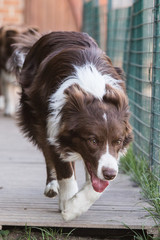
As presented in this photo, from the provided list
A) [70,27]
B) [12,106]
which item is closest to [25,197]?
[12,106]

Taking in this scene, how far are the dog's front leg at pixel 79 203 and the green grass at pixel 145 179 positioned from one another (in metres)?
0.41

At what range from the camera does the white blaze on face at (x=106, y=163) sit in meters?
3.28

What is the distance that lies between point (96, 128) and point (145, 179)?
42.0 inches

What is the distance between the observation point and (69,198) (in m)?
3.76

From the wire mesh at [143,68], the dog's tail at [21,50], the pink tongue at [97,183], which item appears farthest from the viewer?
the dog's tail at [21,50]

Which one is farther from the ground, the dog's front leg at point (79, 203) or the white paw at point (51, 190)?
the dog's front leg at point (79, 203)

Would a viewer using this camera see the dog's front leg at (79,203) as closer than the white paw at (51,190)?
Yes

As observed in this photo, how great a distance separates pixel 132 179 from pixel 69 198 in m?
1.15

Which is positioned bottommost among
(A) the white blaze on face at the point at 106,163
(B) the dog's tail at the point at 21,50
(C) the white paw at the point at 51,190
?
(C) the white paw at the point at 51,190

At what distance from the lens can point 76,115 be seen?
3510mm

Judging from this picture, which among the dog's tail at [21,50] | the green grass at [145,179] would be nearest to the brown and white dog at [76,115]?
the green grass at [145,179]

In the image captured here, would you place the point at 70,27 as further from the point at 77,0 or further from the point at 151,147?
the point at 151,147

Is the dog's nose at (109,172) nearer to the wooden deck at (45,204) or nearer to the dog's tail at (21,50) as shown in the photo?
the wooden deck at (45,204)

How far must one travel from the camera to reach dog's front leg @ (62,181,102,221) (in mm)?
3531
